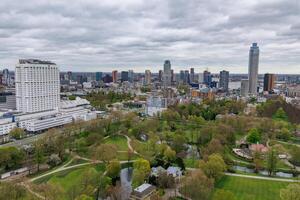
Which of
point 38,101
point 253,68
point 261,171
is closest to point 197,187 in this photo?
point 261,171

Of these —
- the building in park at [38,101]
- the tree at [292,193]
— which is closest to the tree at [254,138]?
the tree at [292,193]

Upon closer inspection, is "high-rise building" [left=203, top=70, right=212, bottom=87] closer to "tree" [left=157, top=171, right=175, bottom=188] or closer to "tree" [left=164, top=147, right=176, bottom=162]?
"tree" [left=164, top=147, right=176, bottom=162]

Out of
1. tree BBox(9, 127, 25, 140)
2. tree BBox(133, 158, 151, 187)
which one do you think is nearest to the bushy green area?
tree BBox(9, 127, 25, 140)

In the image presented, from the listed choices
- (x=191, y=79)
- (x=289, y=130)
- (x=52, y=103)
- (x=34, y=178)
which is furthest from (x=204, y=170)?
(x=191, y=79)

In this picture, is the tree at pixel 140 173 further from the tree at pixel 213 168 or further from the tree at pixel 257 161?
the tree at pixel 257 161

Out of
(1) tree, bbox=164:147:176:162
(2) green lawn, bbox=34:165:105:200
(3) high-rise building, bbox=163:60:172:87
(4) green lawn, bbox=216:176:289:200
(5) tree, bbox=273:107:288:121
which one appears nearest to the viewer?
(4) green lawn, bbox=216:176:289:200

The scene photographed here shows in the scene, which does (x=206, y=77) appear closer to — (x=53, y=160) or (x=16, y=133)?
(x=16, y=133)

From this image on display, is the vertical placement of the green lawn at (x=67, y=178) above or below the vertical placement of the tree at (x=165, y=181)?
below
